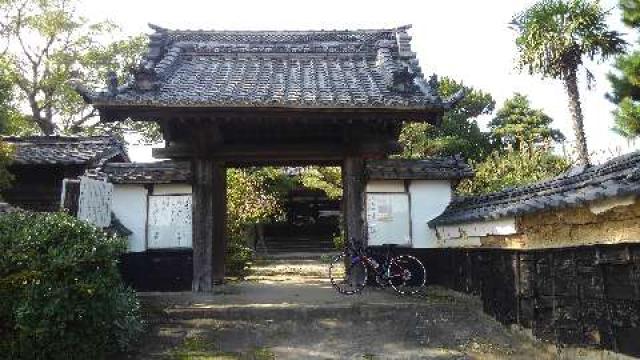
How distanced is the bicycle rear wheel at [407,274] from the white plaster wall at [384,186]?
61.0 inches

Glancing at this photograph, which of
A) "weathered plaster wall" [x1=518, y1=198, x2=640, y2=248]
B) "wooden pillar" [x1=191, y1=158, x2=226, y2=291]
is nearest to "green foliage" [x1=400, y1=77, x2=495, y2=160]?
"wooden pillar" [x1=191, y1=158, x2=226, y2=291]

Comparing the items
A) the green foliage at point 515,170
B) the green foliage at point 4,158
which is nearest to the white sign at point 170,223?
the green foliage at point 4,158

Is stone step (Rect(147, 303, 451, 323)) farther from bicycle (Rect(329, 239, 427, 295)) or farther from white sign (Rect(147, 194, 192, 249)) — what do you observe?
white sign (Rect(147, 194, 192, 249))

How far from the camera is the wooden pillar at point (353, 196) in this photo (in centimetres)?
1052

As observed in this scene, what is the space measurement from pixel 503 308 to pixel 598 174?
2.57 m

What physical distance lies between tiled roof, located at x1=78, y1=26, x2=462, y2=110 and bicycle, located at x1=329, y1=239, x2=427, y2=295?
3.17 metres

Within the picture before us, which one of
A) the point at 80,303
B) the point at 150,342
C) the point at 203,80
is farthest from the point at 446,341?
the point at 203,80

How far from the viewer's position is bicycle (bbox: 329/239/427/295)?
33.9 feet

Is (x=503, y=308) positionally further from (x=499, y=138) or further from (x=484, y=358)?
(x=499, y=138)

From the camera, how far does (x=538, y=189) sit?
7.94m

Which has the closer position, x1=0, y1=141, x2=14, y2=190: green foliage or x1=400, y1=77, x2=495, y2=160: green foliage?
x1=0, y1=141, x2=14, y2=190: green foliage

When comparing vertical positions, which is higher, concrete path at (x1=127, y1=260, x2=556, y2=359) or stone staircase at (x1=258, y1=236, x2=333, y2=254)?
stone staircase at (x1=258, y1=236, x2=333, y2=254)

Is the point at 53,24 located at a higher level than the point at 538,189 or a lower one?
higher

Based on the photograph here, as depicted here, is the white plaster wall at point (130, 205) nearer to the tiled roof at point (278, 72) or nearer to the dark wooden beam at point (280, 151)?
the dark wooden beam at point (280, 151)
